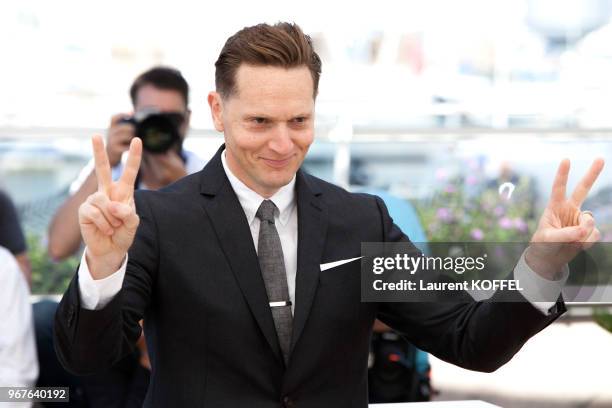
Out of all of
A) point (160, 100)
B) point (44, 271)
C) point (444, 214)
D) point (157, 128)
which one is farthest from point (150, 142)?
point (444, 214)

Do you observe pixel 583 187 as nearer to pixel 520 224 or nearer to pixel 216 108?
pixel 216 108

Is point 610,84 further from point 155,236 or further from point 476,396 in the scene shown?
point 155,236

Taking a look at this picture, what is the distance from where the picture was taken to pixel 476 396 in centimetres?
354

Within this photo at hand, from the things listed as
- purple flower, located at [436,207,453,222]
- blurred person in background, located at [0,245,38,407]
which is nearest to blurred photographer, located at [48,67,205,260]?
blurred person in background, located at [0,245,38,407]

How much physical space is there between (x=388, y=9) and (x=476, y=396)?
1.55 m

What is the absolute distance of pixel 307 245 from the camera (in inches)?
66.4

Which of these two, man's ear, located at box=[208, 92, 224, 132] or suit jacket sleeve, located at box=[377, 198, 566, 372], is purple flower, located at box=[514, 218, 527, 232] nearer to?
suit jacket sleeve, located at box=[377, 198, 566, 372]

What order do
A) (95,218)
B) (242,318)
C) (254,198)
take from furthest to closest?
(254,198)
(242,318)
(95,218)

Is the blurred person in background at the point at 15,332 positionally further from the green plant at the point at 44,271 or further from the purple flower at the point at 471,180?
the purple flower at the point at 471,180

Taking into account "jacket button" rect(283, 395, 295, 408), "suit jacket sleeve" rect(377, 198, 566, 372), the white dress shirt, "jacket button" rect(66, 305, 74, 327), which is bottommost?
"jacket button" rect(283, 395, 295, 408)

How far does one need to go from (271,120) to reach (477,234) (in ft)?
4.73

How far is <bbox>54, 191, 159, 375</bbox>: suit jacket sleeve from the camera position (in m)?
1.44

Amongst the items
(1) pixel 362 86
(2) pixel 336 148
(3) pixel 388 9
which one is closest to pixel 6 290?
(2) pixel 336 148

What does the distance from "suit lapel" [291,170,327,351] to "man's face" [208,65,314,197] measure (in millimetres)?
89
